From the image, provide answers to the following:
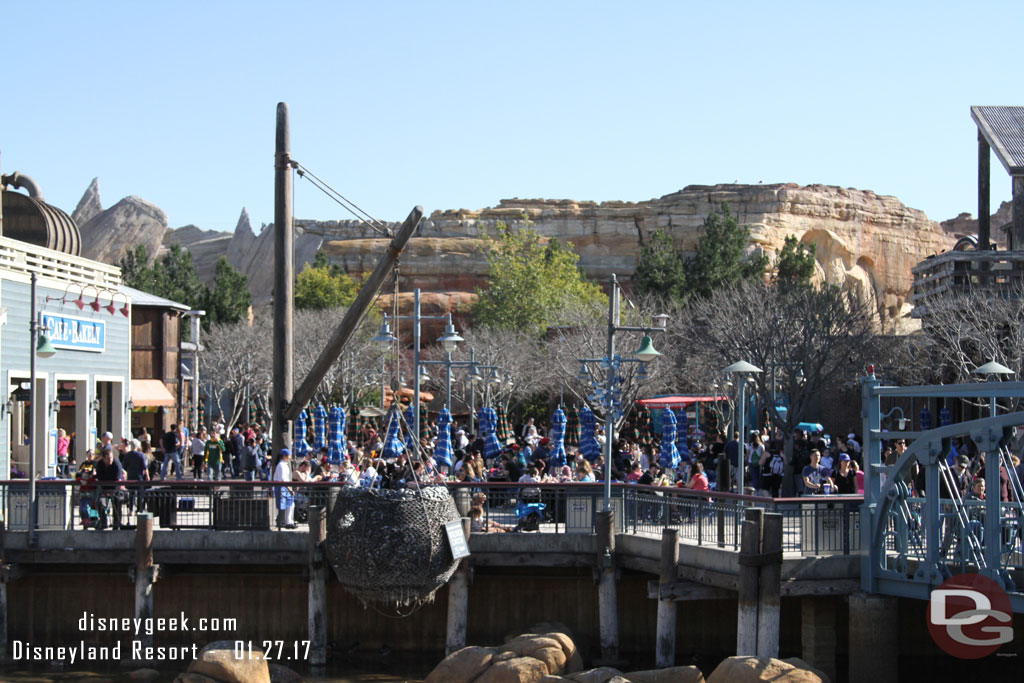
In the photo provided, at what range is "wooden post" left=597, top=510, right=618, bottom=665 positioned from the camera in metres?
19.4

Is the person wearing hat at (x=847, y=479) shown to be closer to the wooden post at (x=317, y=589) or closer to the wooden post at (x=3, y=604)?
the wooden post at (x=317, y=589)

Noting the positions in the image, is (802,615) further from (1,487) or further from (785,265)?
(785,265)

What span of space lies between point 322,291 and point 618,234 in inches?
1190

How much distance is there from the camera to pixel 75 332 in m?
29.6

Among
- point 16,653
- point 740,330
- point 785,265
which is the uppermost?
point 785,265

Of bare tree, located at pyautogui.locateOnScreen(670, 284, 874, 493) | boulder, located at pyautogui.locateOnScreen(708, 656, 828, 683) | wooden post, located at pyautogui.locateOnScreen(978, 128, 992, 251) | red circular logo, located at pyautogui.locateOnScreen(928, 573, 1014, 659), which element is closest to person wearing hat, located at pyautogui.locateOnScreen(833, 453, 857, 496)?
red circular logo, located at pyautogui.locateOnScreen(928, 573, 1014, 659)

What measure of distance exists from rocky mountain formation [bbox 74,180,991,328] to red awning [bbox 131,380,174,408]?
46987 mm

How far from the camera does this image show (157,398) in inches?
1633

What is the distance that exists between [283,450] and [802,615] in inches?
374

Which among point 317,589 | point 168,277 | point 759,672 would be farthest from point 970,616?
point 168,277

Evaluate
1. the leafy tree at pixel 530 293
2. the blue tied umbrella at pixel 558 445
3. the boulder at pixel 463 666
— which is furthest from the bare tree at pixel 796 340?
the boulder at pixel 463 666

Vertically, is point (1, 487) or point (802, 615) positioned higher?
point (1, 487)

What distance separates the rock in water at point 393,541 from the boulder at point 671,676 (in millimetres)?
3360

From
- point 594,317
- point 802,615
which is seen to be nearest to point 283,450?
point 802,615
